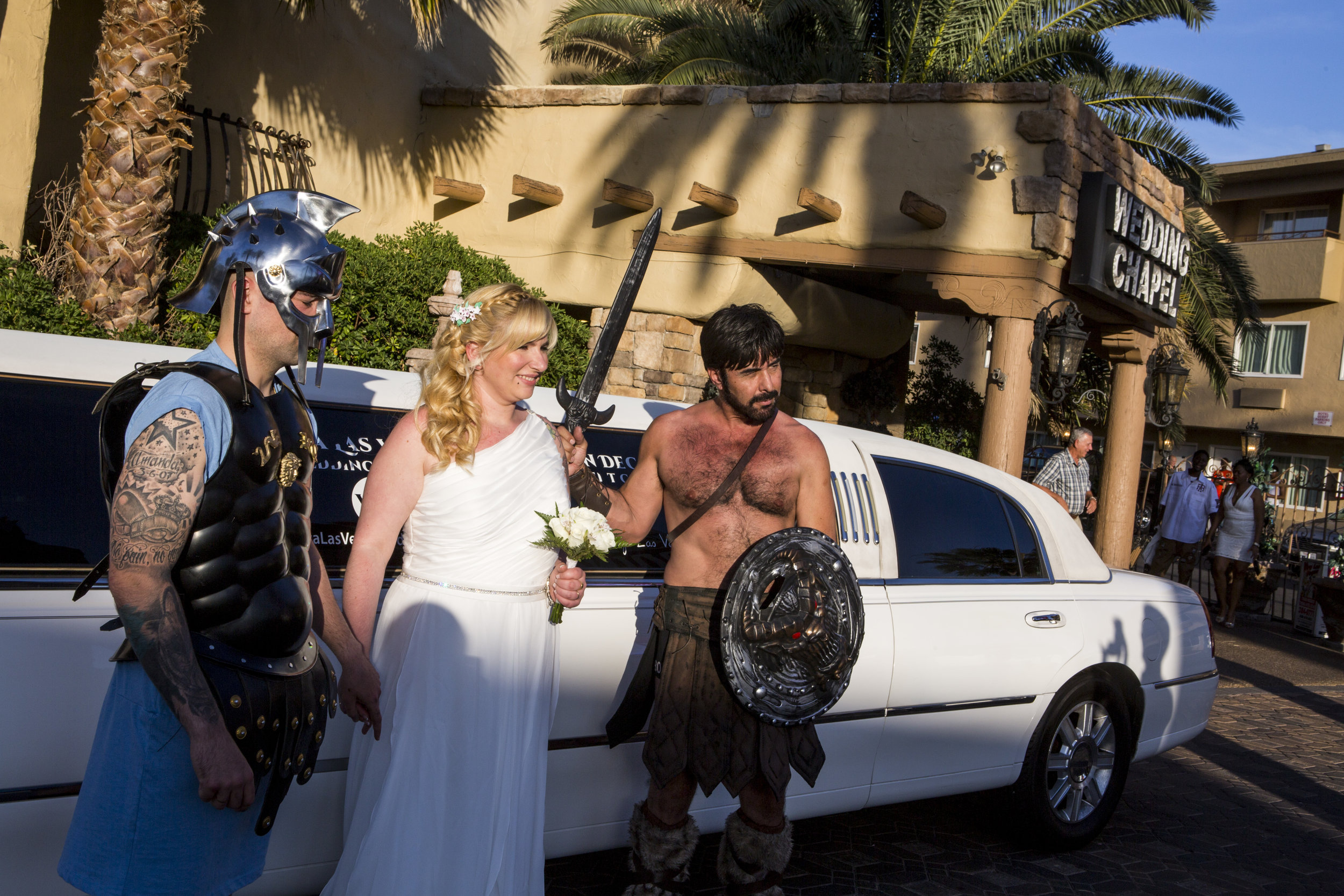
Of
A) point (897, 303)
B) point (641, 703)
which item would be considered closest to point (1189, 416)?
point (897, 303)

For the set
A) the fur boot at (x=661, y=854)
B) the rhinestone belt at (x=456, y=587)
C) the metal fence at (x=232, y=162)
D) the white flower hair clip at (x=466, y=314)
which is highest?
the metal fence at (x=232, y=162)

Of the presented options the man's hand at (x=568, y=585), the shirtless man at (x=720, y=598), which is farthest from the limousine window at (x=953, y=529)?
the man's hand at (x=568, y=585)

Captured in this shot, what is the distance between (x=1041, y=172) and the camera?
9.45 meters

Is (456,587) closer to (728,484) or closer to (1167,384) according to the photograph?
(728,484)

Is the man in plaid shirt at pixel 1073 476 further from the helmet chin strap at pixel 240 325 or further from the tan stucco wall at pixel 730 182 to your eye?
the helmet chin strap at pixel 240 325

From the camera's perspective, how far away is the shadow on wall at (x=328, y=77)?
27.8 feet

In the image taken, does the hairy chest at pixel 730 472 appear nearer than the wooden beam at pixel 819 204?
Yes

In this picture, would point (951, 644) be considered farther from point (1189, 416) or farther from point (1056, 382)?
point (1189, 416)

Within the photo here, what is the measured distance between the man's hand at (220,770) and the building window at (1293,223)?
96.7ft

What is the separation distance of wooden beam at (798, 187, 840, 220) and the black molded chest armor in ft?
25.7

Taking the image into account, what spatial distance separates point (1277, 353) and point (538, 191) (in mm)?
23113

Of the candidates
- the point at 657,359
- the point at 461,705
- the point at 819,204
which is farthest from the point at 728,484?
the point at 657,359

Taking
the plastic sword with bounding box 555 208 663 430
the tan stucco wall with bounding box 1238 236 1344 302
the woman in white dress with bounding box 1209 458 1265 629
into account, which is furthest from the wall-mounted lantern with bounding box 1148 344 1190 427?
the tan stucco wall with bounding box 1238 236 1344 302

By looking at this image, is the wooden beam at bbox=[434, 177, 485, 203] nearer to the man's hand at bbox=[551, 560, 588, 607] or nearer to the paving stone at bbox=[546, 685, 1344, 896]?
the paving stone at bbox=[546, 685, 1344, 896]
